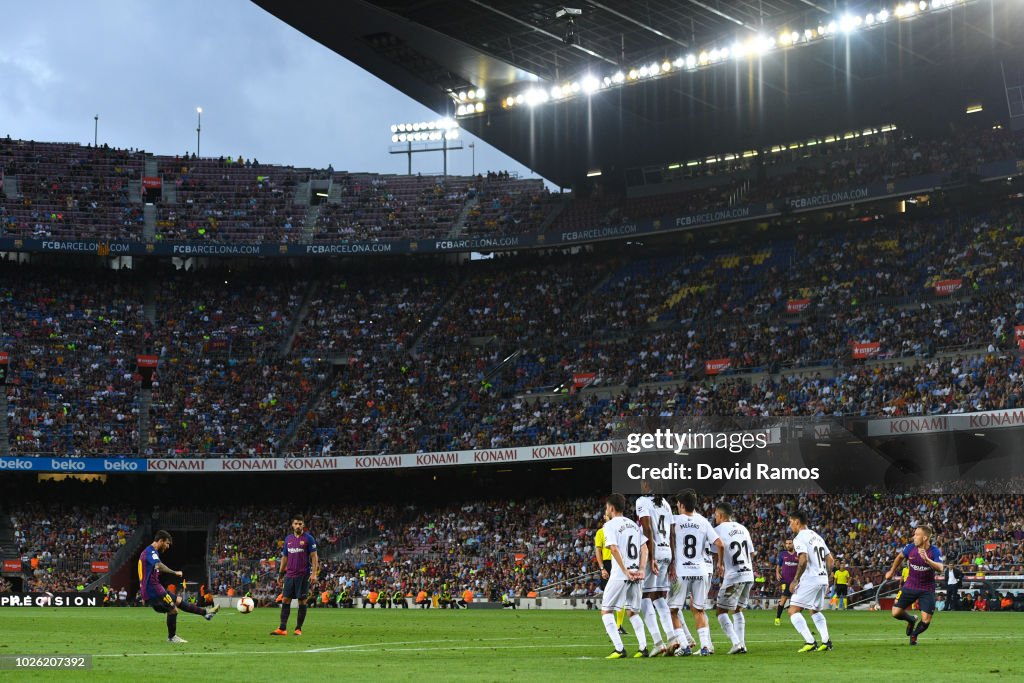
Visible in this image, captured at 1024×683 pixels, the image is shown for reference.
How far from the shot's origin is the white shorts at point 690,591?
19.1 m

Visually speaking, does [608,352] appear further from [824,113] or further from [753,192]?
[824,113]

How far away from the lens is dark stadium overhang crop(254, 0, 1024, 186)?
5678 centimetres

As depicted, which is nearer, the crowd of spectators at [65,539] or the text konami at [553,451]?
the text konami at [553,451]

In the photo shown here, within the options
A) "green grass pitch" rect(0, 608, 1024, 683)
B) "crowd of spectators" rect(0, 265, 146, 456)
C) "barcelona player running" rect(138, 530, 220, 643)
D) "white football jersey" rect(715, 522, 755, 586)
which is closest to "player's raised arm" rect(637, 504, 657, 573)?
"white football jersey" rect(715, 522, 755, 586)

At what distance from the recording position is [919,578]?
21.0 metres

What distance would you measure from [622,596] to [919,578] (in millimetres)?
5810

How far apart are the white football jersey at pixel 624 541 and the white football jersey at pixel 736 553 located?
166cm

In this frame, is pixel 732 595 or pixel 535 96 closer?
pixel 732 595

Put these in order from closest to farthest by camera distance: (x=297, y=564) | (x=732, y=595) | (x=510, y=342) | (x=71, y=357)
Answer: (x=732, y=595) < (x=297, y=564) < (x=71, y=357) < (x=510, y=342)

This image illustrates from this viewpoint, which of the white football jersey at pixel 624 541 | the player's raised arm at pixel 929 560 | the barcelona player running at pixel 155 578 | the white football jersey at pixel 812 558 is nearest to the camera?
the white football jersey at pixel 624 541

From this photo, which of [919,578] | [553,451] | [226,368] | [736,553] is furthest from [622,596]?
[226,368]

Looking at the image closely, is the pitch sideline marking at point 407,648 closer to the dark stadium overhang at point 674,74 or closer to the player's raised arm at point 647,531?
the player's raised arm at point 647,531

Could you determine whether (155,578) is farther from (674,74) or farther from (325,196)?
(325,196)
